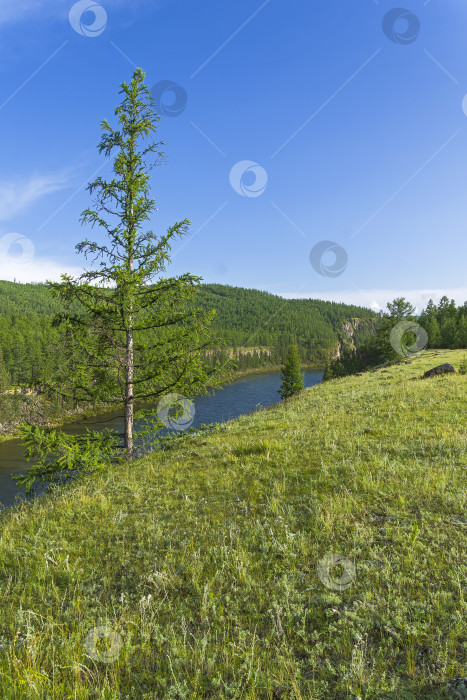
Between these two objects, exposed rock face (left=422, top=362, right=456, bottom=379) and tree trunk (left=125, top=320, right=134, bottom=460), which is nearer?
tree trunk (left=125, top=320, right=134, bottom=460)

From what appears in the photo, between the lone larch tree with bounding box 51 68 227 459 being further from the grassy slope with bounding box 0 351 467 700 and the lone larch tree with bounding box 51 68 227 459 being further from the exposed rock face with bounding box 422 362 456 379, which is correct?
the exposed rock face with bounding box 422 362 456 379

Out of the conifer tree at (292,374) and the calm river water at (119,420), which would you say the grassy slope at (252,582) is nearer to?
the calm river water at (119,420)

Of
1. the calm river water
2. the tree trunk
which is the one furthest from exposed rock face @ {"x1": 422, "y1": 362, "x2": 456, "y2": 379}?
the tree trunk

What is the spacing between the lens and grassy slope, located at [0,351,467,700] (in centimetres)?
281

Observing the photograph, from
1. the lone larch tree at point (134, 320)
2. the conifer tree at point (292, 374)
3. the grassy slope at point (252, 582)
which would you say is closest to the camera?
the grassy slope at point (252, 582)

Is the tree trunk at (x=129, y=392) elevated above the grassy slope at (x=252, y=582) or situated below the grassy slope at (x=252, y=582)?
above

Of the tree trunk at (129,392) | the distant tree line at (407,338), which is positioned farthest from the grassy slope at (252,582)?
the distant tree line at (407,338)

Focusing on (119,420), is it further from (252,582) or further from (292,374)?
(252,582)

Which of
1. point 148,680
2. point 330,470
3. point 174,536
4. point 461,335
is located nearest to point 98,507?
point 174,536

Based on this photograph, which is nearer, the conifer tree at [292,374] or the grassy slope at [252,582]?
the grassy slope at [252,582]

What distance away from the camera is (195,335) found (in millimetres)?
11984

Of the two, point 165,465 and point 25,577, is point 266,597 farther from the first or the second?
point 165,465

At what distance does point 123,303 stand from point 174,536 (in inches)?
310

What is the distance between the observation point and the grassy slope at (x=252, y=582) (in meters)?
2.81
